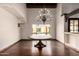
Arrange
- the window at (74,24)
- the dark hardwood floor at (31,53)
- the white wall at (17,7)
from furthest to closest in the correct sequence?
the window at (74,24)
the dark hardwood floor at (31,53)
the white wall at (17,7)

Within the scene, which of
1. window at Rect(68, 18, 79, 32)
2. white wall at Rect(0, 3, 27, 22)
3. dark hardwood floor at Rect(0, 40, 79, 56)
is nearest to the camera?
white wall at Rect(0, 3, 27, 22)

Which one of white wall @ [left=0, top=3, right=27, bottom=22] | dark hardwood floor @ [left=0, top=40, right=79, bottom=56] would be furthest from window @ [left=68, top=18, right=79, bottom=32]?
white wall @ [left=0, top=3, right=27, bottom=22]

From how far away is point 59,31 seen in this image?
88.7 inches

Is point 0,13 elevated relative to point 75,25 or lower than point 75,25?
elevated

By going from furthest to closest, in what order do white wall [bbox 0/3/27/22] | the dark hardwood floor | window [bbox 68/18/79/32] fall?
window [bbox 68/18/79/32]
the dark hardwood floor
white wall [bbox 0/3/27/22]

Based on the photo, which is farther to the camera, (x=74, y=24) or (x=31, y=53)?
(x=31, y=53)

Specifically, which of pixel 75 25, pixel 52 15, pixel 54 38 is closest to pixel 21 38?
pixel 54 38

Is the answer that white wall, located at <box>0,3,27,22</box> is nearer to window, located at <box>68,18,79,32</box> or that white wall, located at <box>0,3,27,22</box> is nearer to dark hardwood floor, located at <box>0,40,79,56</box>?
dark hardwood floor, located at <box>0,40,79,56</box>

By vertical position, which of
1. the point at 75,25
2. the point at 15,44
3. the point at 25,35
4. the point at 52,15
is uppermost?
the point at 52,15

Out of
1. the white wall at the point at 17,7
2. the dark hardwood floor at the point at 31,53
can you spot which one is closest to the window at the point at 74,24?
the dark hardwood floor at the point at 31,53

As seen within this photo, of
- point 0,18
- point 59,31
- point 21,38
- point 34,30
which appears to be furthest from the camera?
point 0,18

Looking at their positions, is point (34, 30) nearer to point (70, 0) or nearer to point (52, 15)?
point (52, 15)

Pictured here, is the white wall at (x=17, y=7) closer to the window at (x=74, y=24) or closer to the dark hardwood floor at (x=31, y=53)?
the dark hardwood floor at (x=31, y=53)

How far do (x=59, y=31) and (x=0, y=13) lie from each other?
1.32 meters
